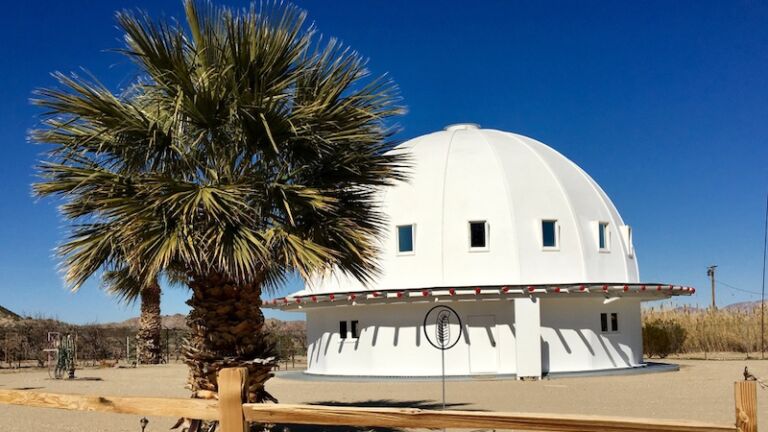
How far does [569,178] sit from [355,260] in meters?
17.9

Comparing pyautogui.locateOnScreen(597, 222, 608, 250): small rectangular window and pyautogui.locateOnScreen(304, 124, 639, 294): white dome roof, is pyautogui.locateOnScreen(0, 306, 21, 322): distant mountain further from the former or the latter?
pyautogui.locateOnScreen(597, 222, 608, 250): small rectangular window

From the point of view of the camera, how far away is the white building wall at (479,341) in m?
24.4

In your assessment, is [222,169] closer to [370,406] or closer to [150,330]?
[370,406]

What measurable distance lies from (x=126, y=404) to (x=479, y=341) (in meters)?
19.3

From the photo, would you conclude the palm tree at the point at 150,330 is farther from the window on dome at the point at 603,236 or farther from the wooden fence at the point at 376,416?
the wooden fence at the point at 376,416

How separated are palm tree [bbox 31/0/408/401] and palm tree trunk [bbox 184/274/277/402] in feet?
0.06

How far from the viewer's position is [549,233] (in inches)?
1006

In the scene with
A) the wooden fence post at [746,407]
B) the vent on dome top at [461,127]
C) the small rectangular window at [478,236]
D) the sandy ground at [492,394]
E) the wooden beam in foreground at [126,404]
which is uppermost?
the vent on dome top at [461,127]

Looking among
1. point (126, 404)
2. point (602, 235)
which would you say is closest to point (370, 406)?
point (126, 404)

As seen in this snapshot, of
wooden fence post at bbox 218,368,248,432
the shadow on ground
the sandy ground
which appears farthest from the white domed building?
wooden fence post at bbox 218,368,248,432

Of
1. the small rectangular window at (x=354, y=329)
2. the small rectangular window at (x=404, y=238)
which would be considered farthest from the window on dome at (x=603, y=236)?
the small rectangular window at (x=354, y=329)

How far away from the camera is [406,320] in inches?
984

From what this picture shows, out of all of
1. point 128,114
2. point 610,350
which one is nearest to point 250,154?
point 128,114

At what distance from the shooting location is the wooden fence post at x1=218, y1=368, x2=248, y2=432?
546cm
